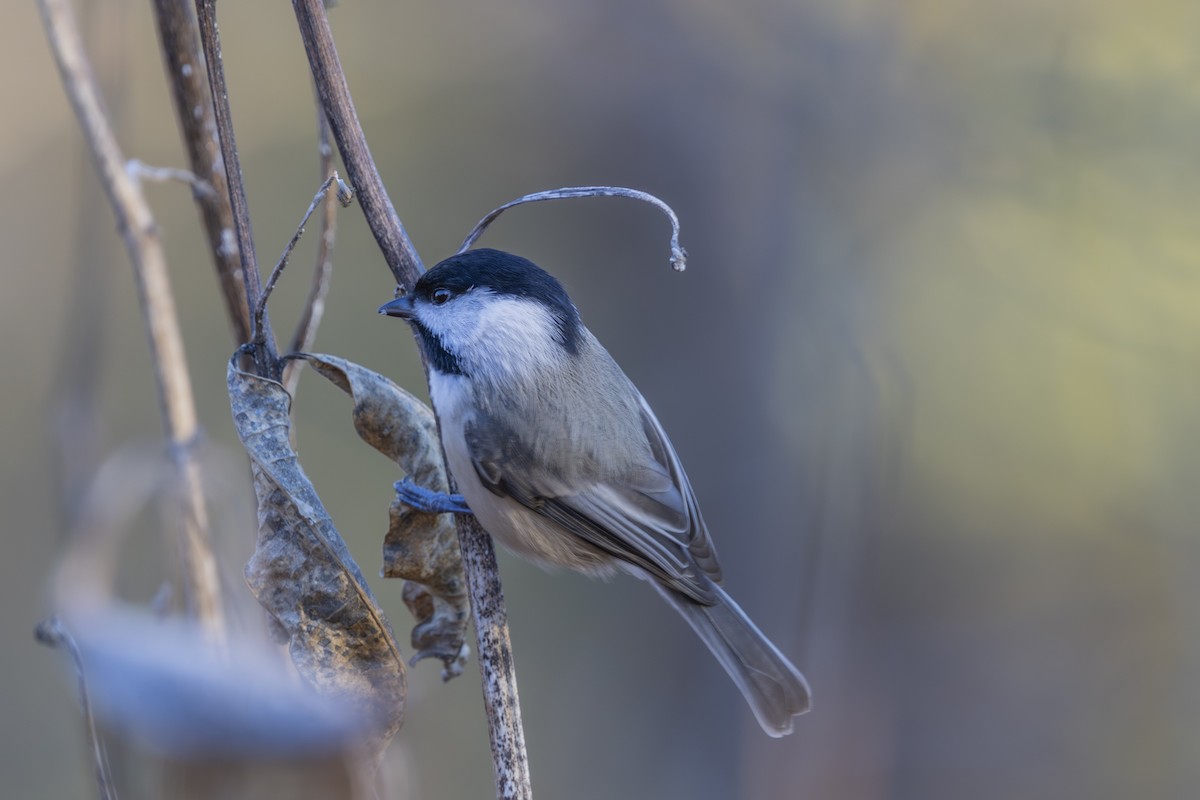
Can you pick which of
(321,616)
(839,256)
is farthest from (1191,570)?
(321,616)

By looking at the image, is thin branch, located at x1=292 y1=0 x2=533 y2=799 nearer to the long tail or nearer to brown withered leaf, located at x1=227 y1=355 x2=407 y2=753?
brown withered leaf, located at x1=227 y1=355 x2=407 y2=753

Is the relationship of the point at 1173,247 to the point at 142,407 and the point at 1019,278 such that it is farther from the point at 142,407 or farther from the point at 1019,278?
the point at 142,407

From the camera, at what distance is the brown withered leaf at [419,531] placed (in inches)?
48.9

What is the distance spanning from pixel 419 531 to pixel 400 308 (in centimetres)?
46

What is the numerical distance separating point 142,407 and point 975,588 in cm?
335

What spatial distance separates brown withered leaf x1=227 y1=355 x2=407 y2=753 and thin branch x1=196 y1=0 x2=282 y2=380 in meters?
0.11

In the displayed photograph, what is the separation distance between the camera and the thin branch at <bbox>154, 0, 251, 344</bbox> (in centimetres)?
115

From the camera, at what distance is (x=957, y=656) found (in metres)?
3.99

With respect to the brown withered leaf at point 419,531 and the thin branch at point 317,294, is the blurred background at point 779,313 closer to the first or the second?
the brown withered leaf at point 419,531

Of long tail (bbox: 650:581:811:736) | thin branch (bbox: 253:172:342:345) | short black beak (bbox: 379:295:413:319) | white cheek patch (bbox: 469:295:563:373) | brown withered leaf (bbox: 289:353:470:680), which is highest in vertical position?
thin branch (bbox: 253:172:342:345)

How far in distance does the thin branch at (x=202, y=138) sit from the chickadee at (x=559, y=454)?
1.56ft

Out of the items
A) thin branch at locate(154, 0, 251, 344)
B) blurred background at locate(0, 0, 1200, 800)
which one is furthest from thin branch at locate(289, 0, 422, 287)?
blurred background at locate(0, 0, 1200, 800)

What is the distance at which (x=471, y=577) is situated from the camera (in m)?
1.22

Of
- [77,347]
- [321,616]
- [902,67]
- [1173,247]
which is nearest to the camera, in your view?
[321,616]
